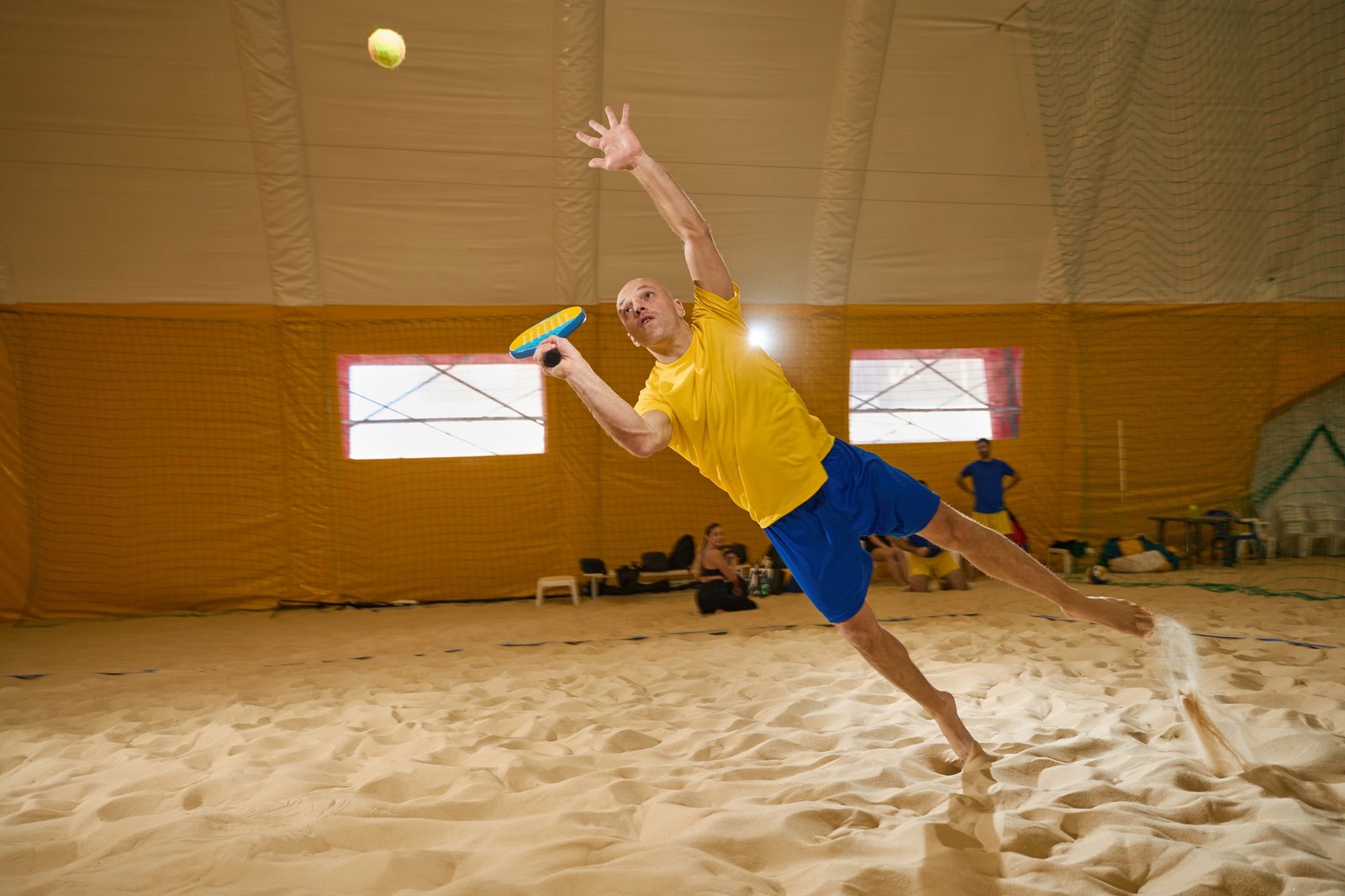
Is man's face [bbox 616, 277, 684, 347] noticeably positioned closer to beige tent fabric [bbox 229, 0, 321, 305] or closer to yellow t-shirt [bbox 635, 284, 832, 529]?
yellow t-shirt [bbox 635, 284, 832, 529]

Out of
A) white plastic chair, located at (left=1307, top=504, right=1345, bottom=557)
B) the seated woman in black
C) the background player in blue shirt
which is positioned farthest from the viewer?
white plastic chair, located at (left=1307, top=504, right=1345, bottom=557)

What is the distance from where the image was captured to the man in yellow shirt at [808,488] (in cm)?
261

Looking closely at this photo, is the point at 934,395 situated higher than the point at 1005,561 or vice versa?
the point at 934,395

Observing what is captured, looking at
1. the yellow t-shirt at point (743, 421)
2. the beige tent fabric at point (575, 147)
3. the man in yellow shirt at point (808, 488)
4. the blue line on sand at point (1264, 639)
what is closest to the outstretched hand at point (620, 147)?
the man in yellow shirt at point (808, 488)

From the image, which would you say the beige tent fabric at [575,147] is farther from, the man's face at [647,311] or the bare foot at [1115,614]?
the bare foot at [1115,614]

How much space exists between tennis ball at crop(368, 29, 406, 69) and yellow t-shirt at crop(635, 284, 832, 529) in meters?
4.75

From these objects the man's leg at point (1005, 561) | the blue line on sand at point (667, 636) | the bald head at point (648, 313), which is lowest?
the blue line on sand at point (667, 636)

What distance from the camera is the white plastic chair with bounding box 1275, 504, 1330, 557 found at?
9180mm

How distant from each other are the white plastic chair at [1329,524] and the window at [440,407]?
27.1ft

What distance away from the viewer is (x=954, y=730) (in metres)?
2.67

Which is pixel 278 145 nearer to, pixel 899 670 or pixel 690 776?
pixel 690 776

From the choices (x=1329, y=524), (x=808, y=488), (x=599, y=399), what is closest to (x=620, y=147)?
(x=599, y=399)

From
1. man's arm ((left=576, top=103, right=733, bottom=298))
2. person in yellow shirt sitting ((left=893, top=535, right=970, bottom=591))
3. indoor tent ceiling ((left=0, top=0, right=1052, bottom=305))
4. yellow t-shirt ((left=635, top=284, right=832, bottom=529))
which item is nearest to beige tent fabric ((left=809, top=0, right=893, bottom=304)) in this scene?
indoor tent ceiling ((left=0, top=0, right=1052, bottom=305))

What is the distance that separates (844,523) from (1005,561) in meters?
0.50
